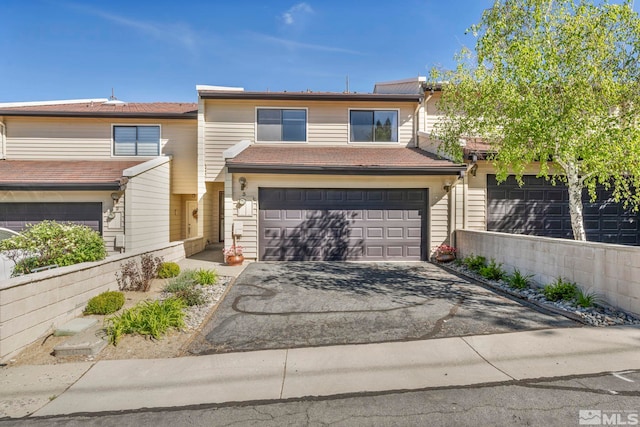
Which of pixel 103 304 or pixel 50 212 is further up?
pixel 50 212

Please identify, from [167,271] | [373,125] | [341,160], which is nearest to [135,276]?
[167,271]

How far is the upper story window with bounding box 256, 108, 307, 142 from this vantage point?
11930 mm

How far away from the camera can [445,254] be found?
981cm

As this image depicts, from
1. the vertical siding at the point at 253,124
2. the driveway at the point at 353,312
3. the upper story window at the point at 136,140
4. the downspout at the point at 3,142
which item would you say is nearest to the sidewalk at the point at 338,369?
the driveway at the point at 353,312

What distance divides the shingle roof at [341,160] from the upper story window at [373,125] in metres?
0.64

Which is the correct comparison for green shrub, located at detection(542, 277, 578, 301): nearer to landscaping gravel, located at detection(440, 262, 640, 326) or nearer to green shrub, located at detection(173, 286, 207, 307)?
landscaping gravel, located at detection(440, 262, 640, 326)

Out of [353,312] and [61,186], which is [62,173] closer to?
[61,186]

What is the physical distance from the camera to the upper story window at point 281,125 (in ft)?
39.1

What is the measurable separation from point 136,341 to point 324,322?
2.78 metres

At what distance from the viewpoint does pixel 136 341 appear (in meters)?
4.31

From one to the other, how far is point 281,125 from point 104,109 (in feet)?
26.9

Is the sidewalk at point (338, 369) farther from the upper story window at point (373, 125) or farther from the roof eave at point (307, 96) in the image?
the roof eave at point (307, 96)

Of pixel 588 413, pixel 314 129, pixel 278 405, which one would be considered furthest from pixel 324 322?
pixel 314 129

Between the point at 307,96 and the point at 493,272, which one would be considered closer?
the point at 493,272
